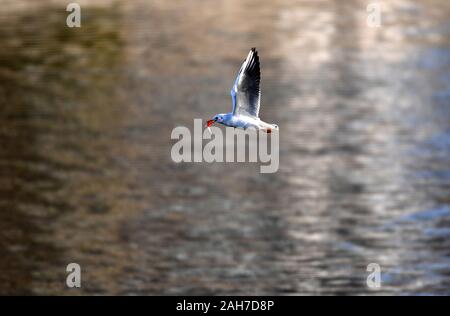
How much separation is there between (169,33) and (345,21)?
9631 mm

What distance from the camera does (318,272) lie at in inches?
1127

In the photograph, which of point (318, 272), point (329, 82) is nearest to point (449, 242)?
point (318, 272)

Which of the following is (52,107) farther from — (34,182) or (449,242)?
(449,242)

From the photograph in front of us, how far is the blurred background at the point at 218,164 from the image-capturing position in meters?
29.6
